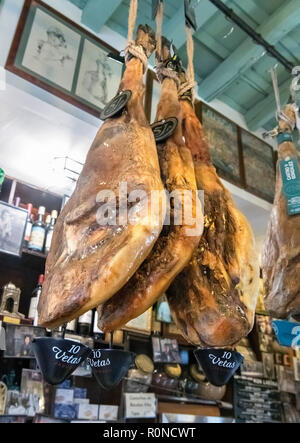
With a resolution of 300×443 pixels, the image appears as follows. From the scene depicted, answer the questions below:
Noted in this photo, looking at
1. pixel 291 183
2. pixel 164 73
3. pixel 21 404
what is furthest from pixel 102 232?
pixel 21 404

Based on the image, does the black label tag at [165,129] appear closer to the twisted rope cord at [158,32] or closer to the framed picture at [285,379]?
the twisted rope cord at [158,32]

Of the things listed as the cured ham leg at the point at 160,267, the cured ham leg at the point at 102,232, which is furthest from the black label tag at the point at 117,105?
the cured ham leg at the point at 160,267

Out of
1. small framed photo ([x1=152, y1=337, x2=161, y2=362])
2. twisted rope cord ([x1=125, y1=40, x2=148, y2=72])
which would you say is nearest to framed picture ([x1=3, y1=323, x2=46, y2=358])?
small framed photo ([x1=152, y1=337, x2=161, y2=362])

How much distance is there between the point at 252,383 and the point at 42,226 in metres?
2.25

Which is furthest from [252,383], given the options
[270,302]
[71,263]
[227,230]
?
[71,263]

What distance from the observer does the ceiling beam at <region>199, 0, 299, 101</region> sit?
2.24 metres

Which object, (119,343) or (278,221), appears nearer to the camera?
(278,221)

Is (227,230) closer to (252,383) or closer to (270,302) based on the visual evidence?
(270,302)

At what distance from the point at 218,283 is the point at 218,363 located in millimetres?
290

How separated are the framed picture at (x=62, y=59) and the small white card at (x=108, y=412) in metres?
1.85

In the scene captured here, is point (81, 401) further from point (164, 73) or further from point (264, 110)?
point (264, 110)

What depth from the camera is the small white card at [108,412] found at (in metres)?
2.30

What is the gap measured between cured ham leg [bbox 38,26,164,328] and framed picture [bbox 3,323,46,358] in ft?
4.83

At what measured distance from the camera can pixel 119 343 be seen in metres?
2.46
